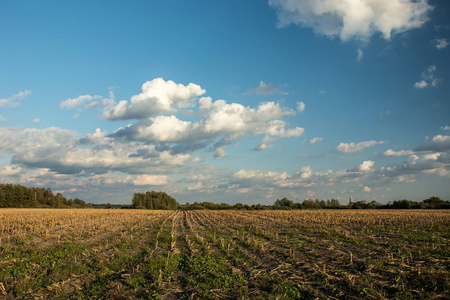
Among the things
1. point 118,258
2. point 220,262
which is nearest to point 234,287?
point 220,262

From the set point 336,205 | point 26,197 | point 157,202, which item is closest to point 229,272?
point 336,205

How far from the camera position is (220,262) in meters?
12.3

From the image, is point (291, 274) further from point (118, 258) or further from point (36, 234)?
point (36, 234)

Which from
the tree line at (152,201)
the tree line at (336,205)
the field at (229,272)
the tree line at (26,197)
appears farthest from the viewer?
the tree line at (152,201)

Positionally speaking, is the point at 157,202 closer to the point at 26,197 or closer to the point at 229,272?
the point at 26,197

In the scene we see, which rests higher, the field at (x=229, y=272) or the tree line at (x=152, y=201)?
the field at (x=229, y=272)

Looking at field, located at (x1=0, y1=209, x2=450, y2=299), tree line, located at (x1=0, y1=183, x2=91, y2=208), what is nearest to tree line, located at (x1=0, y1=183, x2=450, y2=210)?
tree line, located at (x1=0, y1=183, x2=91, y2=208)

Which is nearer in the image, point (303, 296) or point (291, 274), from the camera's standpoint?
point (303, 296)

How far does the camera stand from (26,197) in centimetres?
10362

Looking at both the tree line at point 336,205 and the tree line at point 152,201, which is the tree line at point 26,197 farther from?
the tree line at point 336,205

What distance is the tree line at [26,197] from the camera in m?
97.3

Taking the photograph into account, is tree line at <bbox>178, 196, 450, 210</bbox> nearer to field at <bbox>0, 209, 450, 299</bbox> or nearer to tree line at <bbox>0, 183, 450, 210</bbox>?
tree line at <bbox>0, 183, 450, 210</bbox>

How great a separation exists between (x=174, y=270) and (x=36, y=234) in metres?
17.6

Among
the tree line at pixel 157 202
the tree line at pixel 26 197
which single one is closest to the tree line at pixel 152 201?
the tree line at pixel 157 202
